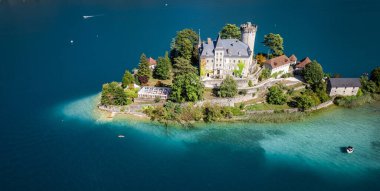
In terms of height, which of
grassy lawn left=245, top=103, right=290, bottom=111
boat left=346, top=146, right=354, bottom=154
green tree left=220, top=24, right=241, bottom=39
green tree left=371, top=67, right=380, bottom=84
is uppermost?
green tree left=220, top=24, right=241, bottom=39

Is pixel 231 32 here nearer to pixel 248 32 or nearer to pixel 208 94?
pixel 248 32

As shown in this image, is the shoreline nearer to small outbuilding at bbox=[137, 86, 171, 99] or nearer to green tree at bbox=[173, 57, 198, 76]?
small outbuilding at bbox=[137, 86, 171, 99]

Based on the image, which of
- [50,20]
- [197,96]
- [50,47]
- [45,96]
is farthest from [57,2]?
[197,96]

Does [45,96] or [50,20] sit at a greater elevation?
[50,20]

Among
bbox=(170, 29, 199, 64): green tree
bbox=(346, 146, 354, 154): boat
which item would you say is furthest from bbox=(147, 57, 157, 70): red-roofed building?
bbox=(346, 146, 354, 154): boat

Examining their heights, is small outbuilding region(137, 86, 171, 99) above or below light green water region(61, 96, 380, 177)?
above

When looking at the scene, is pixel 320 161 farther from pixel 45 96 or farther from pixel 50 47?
pixel 50 47
